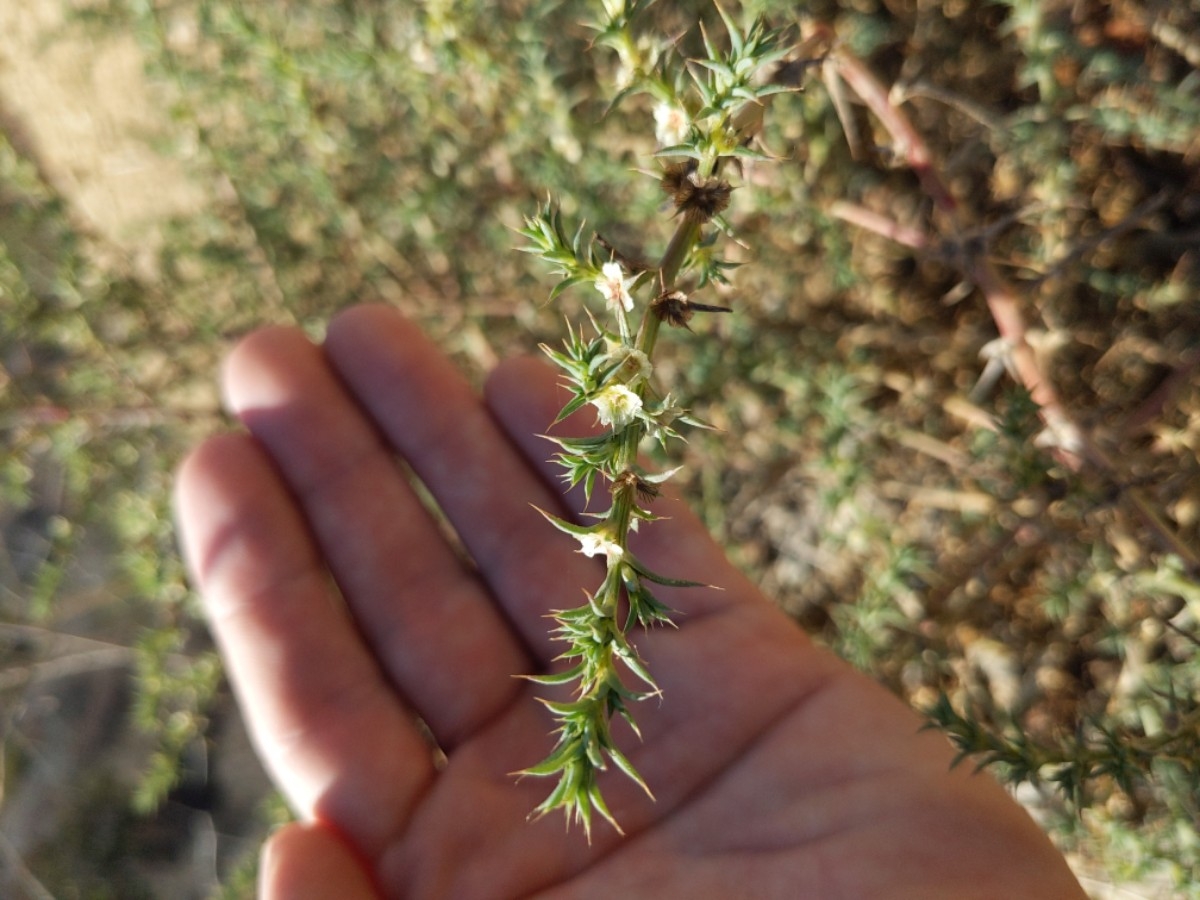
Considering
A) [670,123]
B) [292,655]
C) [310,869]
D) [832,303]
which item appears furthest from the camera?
[832,303]

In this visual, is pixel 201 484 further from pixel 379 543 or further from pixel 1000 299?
pixel 1000 299

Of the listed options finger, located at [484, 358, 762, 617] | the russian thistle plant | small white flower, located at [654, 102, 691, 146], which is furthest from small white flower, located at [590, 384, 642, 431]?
finger, located at [484, 358, 762, 617]

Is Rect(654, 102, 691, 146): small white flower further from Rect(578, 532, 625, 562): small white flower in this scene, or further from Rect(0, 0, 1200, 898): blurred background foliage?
Rect(578, 532, 625, 562): small white flower

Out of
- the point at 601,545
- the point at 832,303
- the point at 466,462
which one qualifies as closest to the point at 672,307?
the point at 601,545

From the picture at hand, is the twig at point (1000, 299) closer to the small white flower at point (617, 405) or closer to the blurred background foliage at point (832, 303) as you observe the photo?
the blurred background foliage at point (832, 303)

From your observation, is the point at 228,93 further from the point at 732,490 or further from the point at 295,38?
the point at 732,490

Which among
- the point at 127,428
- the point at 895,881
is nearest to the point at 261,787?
the point at 127,428

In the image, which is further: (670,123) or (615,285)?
(670,123)
